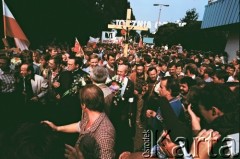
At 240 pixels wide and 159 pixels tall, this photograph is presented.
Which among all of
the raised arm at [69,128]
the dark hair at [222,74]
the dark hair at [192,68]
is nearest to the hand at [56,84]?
the raised arm at [69,128]

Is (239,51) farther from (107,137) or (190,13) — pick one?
(107,137)

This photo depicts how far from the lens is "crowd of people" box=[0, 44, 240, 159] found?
131 inches

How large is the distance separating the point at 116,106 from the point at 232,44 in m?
1.39

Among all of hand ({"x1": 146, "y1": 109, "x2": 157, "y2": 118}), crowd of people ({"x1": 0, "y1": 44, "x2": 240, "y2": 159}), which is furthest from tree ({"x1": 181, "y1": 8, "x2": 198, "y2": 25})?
hand ({"x1": 146, "y1": 109, "x2": 157, "y2": 118})

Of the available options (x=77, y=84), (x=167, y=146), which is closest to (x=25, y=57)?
(x=77, y=84)

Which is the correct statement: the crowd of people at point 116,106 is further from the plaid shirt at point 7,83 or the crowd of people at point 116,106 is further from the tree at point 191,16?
the tree at point 191,16

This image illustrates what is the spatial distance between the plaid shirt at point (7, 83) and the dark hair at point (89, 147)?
69.4 inches

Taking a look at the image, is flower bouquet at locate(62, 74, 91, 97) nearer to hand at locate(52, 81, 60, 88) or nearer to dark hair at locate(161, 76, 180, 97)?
hand at locate(52, 81, 60, 88)

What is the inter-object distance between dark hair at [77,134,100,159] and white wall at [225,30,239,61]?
1.77m

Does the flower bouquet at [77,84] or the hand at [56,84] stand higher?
the flower bouquet at [77,84]

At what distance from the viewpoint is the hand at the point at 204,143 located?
2.85m

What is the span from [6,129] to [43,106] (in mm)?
556

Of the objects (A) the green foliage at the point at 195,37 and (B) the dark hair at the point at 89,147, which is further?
(A) the green foliage at the point at 195,37

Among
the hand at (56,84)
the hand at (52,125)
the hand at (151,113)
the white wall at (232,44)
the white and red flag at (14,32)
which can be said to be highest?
the white wall at (232,44)
